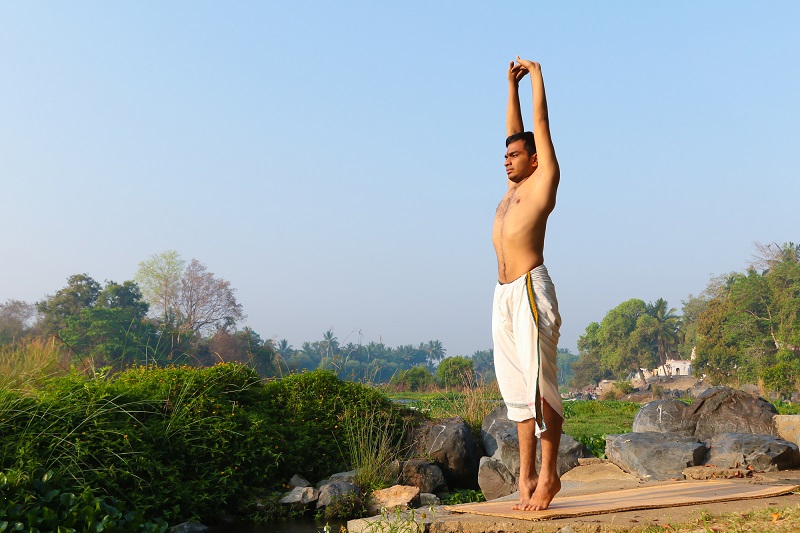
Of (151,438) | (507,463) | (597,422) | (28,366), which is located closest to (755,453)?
(507,463)

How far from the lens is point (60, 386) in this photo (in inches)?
281

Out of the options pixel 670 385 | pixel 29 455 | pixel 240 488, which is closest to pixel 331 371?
pixel 240 488

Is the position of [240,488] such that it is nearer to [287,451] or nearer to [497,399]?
[287,451]

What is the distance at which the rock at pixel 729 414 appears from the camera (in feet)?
28.2

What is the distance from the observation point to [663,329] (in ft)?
215

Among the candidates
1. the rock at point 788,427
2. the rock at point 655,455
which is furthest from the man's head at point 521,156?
the rock at point 788,427

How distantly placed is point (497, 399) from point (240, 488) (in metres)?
4.79

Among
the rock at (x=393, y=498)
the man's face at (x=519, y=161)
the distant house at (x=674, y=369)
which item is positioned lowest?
the rock at (x=393, y=498)

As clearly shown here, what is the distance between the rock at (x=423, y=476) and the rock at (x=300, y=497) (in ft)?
3.37

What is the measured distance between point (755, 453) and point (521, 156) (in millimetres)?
3973

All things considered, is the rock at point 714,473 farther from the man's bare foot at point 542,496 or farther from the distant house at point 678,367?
the distant house at point 678,367

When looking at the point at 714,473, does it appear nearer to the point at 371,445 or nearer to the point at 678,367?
the point at 371,445

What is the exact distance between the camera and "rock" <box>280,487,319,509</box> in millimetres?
7258

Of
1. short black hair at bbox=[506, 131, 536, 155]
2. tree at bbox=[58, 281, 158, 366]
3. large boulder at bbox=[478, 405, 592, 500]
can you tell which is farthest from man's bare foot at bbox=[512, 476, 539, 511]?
tree at bbox=[58, 281, 158, 366]
